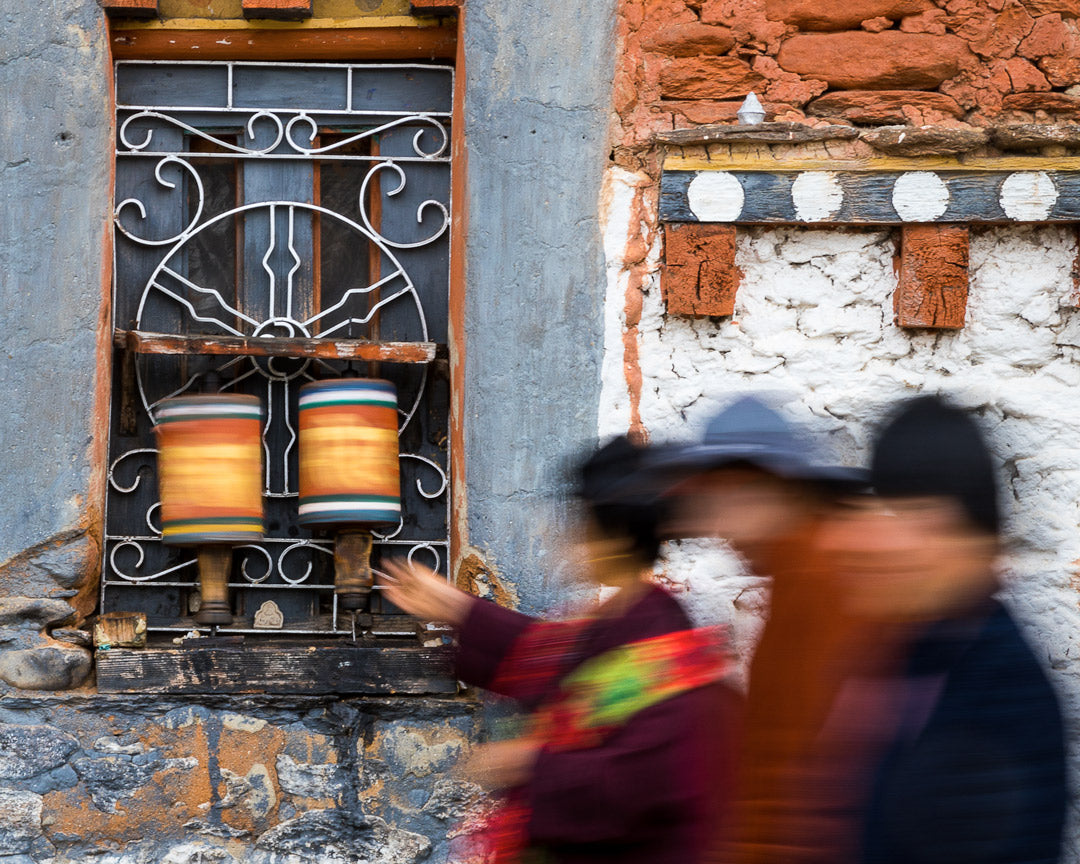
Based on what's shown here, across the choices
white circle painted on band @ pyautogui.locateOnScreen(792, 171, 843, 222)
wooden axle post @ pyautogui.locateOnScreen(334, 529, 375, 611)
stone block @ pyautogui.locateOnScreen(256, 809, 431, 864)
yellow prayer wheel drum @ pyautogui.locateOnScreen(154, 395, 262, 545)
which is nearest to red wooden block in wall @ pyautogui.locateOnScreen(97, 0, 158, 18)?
yellow prayer wheel drum @ pyautogui.locateOnScreen(154, 395, 262, 545)

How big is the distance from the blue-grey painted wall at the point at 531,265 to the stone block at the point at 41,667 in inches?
41.5

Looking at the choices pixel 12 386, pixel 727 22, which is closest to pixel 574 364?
pixel 727 22

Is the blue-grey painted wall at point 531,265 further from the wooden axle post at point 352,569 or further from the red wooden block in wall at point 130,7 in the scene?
the red wooden block in wall at point 130,7

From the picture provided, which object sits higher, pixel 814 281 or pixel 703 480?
pixel 814 281

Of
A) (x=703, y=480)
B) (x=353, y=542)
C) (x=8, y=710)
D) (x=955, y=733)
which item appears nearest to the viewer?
(x=955, y=733)

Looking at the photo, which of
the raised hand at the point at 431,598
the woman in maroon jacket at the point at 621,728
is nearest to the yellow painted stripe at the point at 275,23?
the raised hand at the point at 431,598

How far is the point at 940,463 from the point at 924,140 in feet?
5.66

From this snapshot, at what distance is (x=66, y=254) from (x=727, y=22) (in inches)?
69.9

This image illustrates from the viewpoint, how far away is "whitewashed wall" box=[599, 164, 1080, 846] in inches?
128

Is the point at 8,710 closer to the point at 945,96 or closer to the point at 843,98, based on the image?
the point at 843,98

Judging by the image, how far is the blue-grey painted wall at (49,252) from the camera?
3.18 metres

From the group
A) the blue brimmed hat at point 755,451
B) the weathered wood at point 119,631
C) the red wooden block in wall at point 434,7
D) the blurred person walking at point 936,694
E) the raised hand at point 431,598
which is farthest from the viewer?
the red wooden block in wall at point 434,7

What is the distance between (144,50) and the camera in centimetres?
341

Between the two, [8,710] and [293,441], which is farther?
[293,441]
